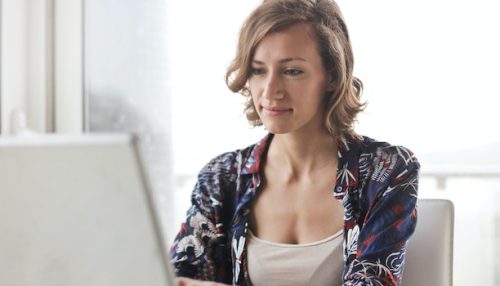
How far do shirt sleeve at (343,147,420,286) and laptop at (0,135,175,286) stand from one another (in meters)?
0.88

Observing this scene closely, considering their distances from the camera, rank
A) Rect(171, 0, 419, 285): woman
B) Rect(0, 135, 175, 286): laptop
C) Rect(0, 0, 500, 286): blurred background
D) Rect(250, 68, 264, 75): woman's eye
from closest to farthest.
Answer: Rect(0, 135, 175, 286): laptop < Rect(171, 0, 419, 285): woman < Rect(250, 68, 264, 75): woman's eye < Rect(0, 0, 500, 286): blurred background

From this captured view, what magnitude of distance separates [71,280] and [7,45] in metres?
2.12

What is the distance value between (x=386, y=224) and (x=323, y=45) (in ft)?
1.32

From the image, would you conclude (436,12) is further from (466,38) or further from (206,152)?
(206,152)

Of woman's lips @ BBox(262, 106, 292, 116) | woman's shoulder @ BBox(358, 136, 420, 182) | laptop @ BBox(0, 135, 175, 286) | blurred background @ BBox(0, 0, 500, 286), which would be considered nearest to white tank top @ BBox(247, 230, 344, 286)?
woman's shoulder @ BBox(358, 136, 420, 182)

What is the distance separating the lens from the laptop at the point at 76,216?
61cm

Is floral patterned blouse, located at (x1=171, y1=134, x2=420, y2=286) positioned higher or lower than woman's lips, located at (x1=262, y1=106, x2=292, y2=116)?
lower

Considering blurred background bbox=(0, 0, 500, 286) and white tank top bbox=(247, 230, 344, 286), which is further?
blurred background bbox=(0, 0, 500, 286)

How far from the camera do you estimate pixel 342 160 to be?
165cm

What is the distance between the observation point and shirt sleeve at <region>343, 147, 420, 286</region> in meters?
1.46

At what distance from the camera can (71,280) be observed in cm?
65

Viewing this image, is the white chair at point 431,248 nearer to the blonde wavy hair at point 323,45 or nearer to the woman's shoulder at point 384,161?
the woman's shoulder at point 384,161

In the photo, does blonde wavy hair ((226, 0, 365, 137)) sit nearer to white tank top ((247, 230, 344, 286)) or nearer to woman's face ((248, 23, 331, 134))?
woman's face ((248, 23, 331, 134))

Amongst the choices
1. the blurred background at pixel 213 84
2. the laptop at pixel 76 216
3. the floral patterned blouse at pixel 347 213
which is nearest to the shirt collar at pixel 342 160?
the floral patterned blouse at pixel 347 213
